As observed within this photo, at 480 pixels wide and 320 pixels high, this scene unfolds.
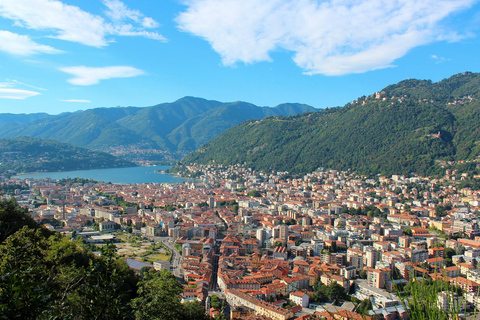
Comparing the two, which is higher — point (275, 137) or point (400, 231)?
point (275, 137)

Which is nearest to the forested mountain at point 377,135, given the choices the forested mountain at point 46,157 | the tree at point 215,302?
the forested mountain at point 46,157

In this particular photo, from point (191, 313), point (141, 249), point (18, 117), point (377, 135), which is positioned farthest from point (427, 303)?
point (18, 117)

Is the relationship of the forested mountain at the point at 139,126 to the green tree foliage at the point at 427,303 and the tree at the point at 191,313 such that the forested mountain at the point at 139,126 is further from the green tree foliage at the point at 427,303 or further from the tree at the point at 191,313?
the green tree foliage at the point at 427,303

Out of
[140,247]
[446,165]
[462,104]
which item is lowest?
→ [140,247]

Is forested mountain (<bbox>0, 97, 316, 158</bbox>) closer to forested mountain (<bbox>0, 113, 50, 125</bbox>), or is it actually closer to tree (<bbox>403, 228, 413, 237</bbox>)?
forested mountain (<bbox>0, 113, 50, 125</bbox>)

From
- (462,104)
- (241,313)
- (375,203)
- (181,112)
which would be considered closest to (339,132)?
(462,104)

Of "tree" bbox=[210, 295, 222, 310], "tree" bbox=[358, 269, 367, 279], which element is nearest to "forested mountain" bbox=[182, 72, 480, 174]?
"tree" bbox=[358, 269, 367, 279]

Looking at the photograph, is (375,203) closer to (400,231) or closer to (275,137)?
(400,231)
